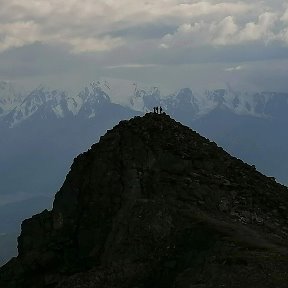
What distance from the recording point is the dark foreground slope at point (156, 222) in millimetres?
34375

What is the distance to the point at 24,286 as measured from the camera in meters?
43.7

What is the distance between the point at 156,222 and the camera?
3947 centimetres

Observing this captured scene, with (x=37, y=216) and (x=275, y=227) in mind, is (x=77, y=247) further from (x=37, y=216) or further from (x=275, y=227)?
(x=275, y=227)

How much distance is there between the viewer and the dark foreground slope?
1353 inches

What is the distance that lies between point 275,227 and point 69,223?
631 inches

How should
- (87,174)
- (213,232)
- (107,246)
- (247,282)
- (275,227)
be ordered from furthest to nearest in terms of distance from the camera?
(87,174) < (275,227) < (107,246) < (213,232) < (247,282)

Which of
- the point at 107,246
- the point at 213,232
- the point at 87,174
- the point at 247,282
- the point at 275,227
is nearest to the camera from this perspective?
the point at 247,282

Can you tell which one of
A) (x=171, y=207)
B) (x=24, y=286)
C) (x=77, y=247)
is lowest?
(x=24, y=286)

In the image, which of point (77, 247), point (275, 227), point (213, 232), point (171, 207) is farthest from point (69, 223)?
point (275, 227)

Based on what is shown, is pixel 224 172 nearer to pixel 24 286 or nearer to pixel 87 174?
pixel 87 174

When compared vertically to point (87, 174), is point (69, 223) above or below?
below

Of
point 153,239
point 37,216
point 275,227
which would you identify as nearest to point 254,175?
point 275,227

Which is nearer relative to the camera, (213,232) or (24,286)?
(213,232)

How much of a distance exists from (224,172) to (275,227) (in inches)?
263
